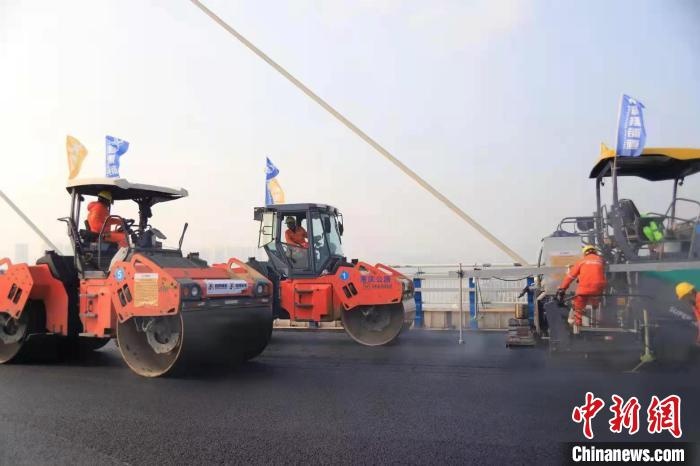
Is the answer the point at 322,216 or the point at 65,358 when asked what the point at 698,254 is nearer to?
the point at 322,216

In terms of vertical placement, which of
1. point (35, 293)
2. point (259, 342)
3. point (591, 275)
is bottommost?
point (259, 342)

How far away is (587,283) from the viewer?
5.96 meters

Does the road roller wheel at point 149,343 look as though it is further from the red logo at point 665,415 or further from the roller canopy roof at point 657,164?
the roller canopy roof at point 657,164

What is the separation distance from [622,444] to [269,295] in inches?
169

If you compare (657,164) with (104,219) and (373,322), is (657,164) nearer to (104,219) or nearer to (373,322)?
(373,322)

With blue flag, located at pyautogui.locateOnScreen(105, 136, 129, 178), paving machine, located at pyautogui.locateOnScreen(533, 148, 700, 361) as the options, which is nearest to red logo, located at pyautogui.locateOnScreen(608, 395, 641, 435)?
paving machine, located at pyautogui.locateOnScreen(533, 148, 700, 361)

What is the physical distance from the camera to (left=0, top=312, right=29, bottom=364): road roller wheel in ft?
23.2

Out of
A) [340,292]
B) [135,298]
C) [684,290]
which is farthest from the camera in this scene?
[340,292]

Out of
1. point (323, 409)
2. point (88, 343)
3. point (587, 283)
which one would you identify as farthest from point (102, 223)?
point (587, 283)

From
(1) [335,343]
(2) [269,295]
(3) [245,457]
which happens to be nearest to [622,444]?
(3) [245,457]

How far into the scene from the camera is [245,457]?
3551 millimetres

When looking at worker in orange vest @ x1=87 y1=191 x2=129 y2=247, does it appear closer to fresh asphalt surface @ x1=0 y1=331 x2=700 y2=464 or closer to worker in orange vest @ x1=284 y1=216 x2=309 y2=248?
fresh asphalt surface @ x1=0 y1=331 x2=700 y2=464

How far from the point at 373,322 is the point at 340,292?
84 cm

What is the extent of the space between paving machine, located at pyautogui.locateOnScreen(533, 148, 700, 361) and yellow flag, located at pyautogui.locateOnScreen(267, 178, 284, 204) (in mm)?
→ 10109
